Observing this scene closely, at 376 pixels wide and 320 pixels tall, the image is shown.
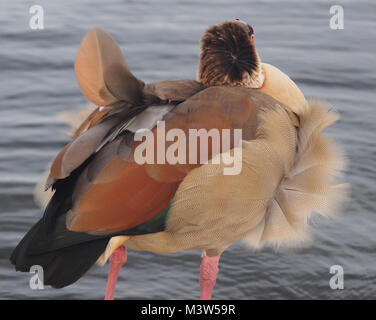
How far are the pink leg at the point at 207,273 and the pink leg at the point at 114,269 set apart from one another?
44cm

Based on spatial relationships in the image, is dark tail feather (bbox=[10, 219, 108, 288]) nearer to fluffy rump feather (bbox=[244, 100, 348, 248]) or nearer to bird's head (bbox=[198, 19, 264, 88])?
fluffy rump feather (bbox=[244, 100, 348, 248])

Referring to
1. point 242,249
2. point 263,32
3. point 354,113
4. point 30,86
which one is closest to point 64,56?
point 30,86

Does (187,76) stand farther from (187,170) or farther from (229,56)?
(187,170)

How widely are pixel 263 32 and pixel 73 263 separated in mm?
4979

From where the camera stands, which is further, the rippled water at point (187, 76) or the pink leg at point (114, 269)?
the rippled water at point (187, 76)

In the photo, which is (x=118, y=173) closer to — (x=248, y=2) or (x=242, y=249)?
(x=242, y=249)

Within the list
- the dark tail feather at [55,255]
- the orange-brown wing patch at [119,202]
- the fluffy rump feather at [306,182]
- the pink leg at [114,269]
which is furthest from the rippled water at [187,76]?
the orange-brown wing patch at [119,202]

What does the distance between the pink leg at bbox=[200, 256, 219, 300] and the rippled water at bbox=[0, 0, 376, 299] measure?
39cm

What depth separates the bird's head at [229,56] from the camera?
3.79 meters

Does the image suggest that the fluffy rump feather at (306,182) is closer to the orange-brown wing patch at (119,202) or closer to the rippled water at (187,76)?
the orange-brown wing patch at (119,202)

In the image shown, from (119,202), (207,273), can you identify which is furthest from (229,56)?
(207,273)

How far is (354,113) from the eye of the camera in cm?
652

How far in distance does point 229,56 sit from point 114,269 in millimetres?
1265

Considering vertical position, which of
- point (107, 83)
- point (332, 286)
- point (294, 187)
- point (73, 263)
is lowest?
point (332, 286)
